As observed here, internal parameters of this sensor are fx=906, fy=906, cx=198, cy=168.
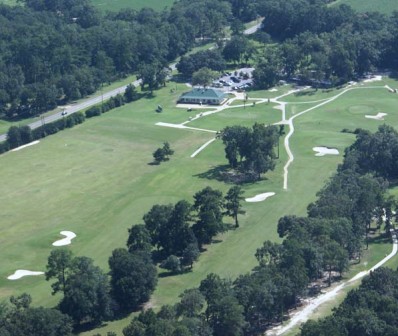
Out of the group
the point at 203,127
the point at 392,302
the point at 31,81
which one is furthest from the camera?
the point at 31,81

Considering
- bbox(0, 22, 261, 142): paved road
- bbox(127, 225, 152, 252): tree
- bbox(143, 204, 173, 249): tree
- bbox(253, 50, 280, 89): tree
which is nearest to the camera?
bbox(127, 225, 152, 252): tree

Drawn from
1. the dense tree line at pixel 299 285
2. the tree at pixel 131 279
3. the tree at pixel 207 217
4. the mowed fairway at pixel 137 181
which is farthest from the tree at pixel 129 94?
the tree at pixel 131 279

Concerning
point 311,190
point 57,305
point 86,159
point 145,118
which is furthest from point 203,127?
point 57,305

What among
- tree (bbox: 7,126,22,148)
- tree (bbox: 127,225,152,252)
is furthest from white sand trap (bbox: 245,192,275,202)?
tree (bbox: 7,126,22,148)

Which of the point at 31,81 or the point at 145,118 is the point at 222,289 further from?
the point at 31,81

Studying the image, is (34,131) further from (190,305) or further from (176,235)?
(190,305)

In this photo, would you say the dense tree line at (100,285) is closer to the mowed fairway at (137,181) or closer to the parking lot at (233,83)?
the mowed fairway at (137,181)

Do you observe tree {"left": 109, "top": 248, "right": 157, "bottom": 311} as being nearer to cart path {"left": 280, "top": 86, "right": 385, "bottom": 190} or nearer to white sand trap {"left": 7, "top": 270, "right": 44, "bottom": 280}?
white sand trap {"left": 7, "top": 270, "right": 44, "bottom": 280}
